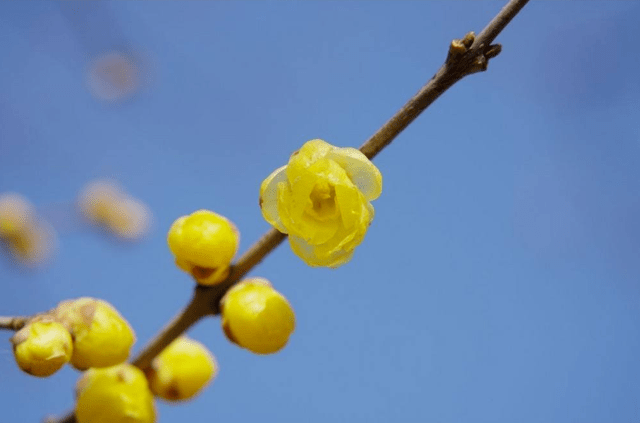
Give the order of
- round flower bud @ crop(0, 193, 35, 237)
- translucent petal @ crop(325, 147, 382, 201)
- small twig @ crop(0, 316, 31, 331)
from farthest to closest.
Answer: round flower bud @ crop(0, 193, 35, 237), small twig @ crop(0, 316, 31, 331), translucent petal @ crop(325, 147, 382, 201)

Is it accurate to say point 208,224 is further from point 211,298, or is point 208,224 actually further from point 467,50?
point 467,50

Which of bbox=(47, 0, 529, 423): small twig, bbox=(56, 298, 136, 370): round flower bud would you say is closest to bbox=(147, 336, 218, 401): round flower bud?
bbox=(56, 298, 136, 370): round flower bud

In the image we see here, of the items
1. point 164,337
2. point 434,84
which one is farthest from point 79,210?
point 434,84

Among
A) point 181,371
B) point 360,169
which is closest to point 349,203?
point 360,169

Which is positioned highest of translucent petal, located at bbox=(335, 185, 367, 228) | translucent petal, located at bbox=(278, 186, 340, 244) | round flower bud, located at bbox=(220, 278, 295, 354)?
translucent petal, located at bbox=(335, 185, 367, 228)

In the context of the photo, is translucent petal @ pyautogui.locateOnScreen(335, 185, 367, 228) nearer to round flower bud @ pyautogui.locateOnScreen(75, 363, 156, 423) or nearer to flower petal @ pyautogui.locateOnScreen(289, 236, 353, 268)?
flower petal @ pyautogui.locateOnScreen(289, 236, 353, 268)

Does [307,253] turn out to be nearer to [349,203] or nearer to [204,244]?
[349,203]

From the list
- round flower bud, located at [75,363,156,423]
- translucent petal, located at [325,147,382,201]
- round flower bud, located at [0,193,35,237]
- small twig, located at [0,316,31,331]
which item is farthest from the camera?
round flower bud, located at [0,193,35,237]
